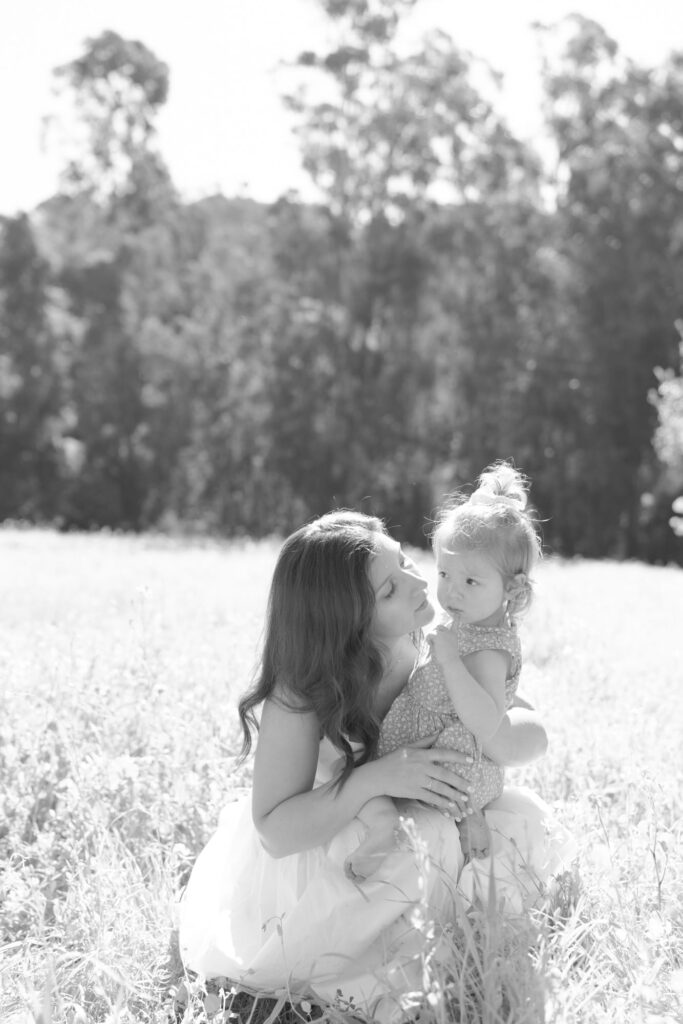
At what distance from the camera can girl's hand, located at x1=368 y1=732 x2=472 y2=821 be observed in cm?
270

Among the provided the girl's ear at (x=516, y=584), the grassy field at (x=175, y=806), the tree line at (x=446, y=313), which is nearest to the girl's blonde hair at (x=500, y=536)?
the girl's ear at (x=516, y=584)

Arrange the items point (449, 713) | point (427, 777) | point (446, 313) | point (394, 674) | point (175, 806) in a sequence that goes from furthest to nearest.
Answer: point (446, 313)
point (175, 806)
point (394, 674)
point (449, 713)
point (427, 777)

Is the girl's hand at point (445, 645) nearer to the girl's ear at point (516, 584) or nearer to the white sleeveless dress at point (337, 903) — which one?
the girl's ear at point (516, 584)

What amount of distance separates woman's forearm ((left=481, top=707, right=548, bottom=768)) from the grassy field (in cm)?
41

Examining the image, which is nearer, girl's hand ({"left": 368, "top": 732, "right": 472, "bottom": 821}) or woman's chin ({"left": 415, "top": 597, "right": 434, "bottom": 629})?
girl's hand ({"left": 368, "top": 732, "right": 472, "bottom": 821})

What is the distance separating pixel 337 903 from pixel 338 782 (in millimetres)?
333

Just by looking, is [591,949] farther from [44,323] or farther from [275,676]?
[44,323]

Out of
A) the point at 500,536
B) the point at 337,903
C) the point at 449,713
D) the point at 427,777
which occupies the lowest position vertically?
the point at 337,903

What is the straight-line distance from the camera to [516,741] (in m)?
Answer: 2.84

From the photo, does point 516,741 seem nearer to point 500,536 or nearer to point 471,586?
point 471,586

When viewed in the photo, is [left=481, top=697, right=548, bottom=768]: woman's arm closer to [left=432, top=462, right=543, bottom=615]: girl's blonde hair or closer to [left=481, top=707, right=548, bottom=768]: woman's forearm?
[left=481, top=707, right=548, bottom=768]: woman's forearm

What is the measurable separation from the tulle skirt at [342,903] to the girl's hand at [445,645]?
392 millimetres

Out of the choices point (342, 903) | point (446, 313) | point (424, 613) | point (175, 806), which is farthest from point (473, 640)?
point (446, 313)

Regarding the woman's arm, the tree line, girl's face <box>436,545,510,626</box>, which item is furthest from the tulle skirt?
the tree line
